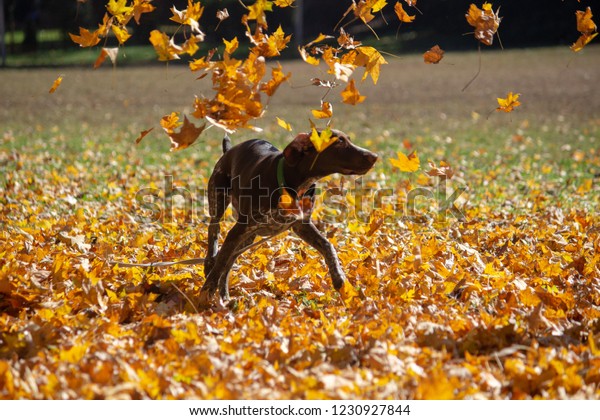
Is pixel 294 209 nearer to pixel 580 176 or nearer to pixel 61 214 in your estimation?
pixel 61 214

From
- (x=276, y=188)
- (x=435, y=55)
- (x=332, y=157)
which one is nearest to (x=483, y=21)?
(x=435, y=55)

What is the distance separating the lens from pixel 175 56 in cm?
398

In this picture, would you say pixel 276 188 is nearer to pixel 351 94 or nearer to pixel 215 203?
pixel 351 94

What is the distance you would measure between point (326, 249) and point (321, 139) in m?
1.00

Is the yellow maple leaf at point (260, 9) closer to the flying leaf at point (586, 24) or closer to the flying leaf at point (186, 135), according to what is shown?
the flying leaf at point (186, 135)

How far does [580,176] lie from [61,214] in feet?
22.5

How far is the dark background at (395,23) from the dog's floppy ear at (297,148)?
3791cm

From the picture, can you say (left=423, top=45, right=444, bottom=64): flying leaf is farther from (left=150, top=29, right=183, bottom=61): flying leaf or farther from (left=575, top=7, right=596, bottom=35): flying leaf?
(left=150, top=29, right=183, bottom=61): flying leaf

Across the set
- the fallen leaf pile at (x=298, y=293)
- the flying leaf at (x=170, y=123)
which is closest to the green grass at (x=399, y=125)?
the flying leaf at (x=170, y=123)

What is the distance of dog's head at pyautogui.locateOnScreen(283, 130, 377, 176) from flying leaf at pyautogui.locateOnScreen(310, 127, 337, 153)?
0.17m

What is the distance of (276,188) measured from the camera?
4277 millimetres

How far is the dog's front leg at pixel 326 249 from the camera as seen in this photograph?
4598mm

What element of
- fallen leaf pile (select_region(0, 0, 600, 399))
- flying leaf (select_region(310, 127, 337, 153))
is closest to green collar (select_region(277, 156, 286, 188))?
fallen leaf pile (select_region(0, 0, 600, 399))

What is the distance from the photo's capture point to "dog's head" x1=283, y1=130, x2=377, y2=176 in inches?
162
